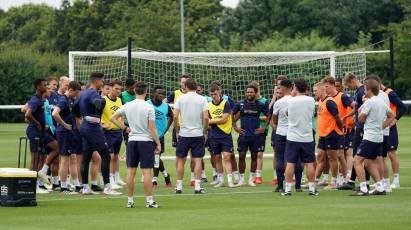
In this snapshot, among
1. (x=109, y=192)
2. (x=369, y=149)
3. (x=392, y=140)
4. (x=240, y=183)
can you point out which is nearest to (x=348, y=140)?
(x=392, y=140)

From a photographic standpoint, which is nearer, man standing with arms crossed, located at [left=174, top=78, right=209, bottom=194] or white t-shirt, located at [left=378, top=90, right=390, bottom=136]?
white t-shirt, located at [left=378, top=90, right=390, bottom=136]

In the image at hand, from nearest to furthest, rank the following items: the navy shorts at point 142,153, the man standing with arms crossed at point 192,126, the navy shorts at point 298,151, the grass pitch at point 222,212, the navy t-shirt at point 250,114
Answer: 1. the grass pitch at point 222,212
2. the navy shorts at point 142,153
3. the navy shorts at point 298,151
4. the man standing with arms crossed at point 192,126
5. the navy t-shirt at point 250,114

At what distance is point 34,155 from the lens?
21.5 m

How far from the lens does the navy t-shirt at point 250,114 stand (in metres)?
23.2

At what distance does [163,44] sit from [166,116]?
54251mm

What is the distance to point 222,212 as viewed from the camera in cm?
1716

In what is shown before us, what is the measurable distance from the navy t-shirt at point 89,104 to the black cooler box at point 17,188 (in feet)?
7.05

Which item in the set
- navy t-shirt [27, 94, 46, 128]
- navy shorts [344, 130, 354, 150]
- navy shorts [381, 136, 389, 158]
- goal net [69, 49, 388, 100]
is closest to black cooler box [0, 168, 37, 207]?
navy t-shirt [27, 94, 46, 128]

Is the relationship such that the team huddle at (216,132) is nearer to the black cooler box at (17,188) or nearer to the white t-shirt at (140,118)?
the white t-shirt at (140,118)

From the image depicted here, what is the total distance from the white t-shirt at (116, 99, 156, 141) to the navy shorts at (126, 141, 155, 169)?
0.09 meters

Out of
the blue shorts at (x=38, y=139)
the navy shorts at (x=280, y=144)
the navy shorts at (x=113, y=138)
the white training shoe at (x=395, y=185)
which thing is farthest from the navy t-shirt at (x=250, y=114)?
the blue shorts at (x=38, y=139)

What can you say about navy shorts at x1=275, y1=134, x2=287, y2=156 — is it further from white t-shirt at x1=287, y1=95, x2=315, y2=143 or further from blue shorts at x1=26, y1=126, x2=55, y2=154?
blue shorts at x1=26, y1=126, x2=55, y2=154

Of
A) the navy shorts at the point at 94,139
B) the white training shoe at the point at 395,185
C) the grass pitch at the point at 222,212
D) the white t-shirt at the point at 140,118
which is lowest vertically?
the grass pitch at the point at 222,212

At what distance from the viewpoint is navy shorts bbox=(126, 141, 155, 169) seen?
18000 millimetres
